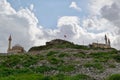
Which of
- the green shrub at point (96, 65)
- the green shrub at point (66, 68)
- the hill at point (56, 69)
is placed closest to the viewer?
the hill at point (56, 69)

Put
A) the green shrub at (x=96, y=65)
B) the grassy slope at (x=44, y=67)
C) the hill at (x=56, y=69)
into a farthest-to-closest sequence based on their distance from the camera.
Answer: the green shrub at (x=96, y=65)
the grassy slope at (x=44, y=67)
the hill at (x=56, y=69)

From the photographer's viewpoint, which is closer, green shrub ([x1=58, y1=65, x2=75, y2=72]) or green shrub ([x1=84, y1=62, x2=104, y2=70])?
green shrub ([x1=58, y1=65, x2=75, y2=72])

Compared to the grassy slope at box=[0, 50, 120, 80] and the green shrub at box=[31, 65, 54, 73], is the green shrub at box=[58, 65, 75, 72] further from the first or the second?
the green shrub at box=[31, 65, 54, 73]

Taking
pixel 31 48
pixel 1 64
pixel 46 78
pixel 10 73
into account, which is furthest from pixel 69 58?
pixel 31 48

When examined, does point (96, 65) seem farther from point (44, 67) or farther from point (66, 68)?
point (44, 67)

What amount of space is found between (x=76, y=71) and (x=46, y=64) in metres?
4.96

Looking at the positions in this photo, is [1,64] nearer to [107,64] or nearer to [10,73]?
[10,73]

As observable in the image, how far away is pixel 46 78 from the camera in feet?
94.8

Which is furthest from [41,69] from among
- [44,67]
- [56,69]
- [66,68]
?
[66,68]

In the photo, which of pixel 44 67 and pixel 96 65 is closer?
pixel 44 67

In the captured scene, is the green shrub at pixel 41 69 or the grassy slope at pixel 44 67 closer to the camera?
the grassy slope at pixel 44 67

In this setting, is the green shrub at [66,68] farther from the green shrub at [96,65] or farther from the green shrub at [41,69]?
the green shrub at [96,65]

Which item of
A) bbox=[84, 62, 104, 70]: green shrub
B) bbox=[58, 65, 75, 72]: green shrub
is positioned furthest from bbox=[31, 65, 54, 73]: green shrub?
bbox=[84, 62, 104, 70]: green shrub

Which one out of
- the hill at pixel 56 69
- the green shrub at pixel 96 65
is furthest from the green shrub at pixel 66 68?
the green shrub at pixel 96 65
